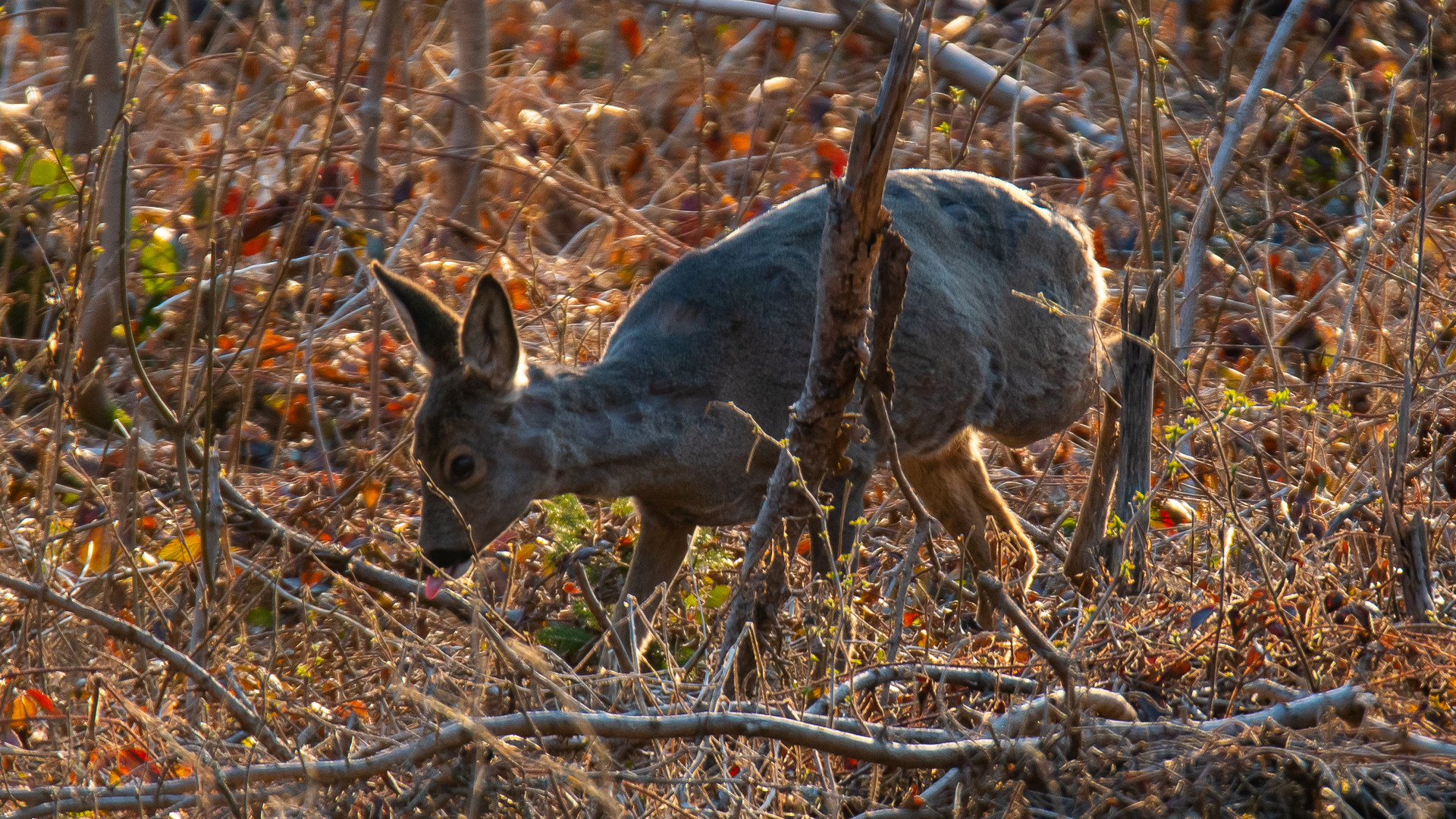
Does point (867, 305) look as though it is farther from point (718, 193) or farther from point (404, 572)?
point (718, 193)

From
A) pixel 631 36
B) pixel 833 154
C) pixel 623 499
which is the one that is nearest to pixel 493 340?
pixel 623 499

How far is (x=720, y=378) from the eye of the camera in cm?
539

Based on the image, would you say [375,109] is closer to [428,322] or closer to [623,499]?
[623,499]

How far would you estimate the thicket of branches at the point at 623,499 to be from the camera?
353 cm

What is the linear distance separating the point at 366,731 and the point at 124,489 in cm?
175

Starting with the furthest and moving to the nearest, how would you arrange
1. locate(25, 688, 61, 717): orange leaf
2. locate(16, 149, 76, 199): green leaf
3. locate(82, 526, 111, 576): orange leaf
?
locate(16, 149, 76, 199): green leaf → locate(82, 526, 111, 576): orange leaf → locate(25, 688, 61, 717): orange leaf

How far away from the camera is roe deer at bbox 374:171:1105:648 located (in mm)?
5168

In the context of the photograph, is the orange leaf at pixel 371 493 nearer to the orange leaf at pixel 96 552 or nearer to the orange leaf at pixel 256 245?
the orange leaf at pixel 96 552

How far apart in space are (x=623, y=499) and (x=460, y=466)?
1.06m

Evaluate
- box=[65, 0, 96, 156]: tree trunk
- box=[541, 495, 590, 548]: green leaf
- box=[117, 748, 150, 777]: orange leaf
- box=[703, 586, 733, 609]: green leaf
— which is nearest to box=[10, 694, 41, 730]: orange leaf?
box=[117, 748, 150, 777]: orange leaf

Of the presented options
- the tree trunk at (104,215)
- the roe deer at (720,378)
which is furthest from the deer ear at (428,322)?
the tree trunk at (104,215)

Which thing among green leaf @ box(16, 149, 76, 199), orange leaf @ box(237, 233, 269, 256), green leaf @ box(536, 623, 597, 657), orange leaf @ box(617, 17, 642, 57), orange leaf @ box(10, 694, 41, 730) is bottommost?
green leaf @ box(536, 623, 597, 657)

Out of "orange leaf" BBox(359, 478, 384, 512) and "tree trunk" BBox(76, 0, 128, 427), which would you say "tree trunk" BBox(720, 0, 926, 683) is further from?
"tree trunk" BBox(76, 0, 128, 427)

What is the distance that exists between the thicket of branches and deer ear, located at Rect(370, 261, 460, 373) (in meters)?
0.53
